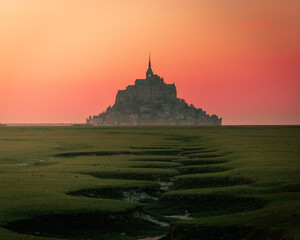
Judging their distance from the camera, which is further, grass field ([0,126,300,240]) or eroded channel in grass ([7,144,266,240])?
eroded channel in grass ([7,144,266,240])

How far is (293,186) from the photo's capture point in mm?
28984

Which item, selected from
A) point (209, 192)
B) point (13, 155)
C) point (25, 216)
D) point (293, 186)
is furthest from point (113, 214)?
point (13, 155)

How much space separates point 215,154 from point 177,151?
9.96m

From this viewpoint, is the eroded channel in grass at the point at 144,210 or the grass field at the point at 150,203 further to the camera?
the eroded channel in grass at the point at 144,210

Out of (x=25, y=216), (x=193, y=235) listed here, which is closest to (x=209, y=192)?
(x=193, y=235)

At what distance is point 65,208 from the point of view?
78.0 ft

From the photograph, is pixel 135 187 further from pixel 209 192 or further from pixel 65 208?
pixel 65 208

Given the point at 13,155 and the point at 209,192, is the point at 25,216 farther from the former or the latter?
the point at 13,155

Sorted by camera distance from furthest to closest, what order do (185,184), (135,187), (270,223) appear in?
(185,184) < (135,187) < (270,223)

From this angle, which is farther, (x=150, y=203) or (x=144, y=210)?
(x=150, y=203)

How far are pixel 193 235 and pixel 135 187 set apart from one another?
40.6 ft

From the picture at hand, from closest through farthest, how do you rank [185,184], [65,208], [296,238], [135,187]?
1. [296,238]
2. [65,208]
3. [135,187]
4. [185,184]

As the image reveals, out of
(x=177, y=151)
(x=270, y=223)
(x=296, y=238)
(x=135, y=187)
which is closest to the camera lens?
(x=296, y=238)

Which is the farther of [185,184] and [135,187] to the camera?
[185,184]
